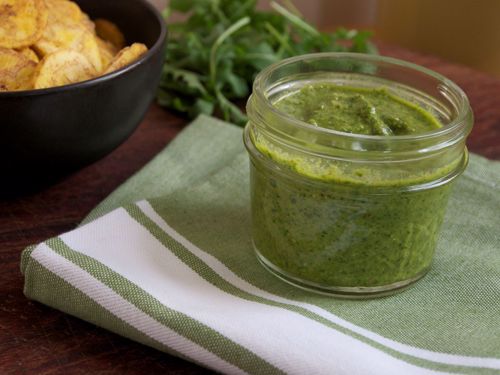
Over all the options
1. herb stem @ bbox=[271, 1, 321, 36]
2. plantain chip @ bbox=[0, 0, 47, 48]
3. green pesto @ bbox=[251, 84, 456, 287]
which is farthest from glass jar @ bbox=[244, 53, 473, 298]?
herb stem @ bbox=[271, 1, 321, 36]

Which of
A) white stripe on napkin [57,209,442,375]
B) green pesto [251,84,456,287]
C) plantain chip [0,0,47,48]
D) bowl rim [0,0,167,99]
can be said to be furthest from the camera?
plantain chip [0,0,47,48]

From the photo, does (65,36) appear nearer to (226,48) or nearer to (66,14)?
(66,14)

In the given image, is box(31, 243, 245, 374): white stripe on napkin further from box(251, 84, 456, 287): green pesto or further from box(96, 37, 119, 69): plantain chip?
box(96, 37, 119, 69): plantain chip

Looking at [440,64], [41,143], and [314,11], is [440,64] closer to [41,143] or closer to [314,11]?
[41,143]

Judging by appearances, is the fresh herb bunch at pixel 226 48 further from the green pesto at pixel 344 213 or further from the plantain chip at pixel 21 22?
the green pesto at pixel 344 213

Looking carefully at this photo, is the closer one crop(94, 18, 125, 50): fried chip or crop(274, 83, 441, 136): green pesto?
crop(274, 83, 441, 136): green pesto

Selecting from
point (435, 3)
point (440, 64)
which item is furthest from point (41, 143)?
point (435, 3)

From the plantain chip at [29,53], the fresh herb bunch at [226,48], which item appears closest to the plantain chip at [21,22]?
the plantain chip at [29,53]
